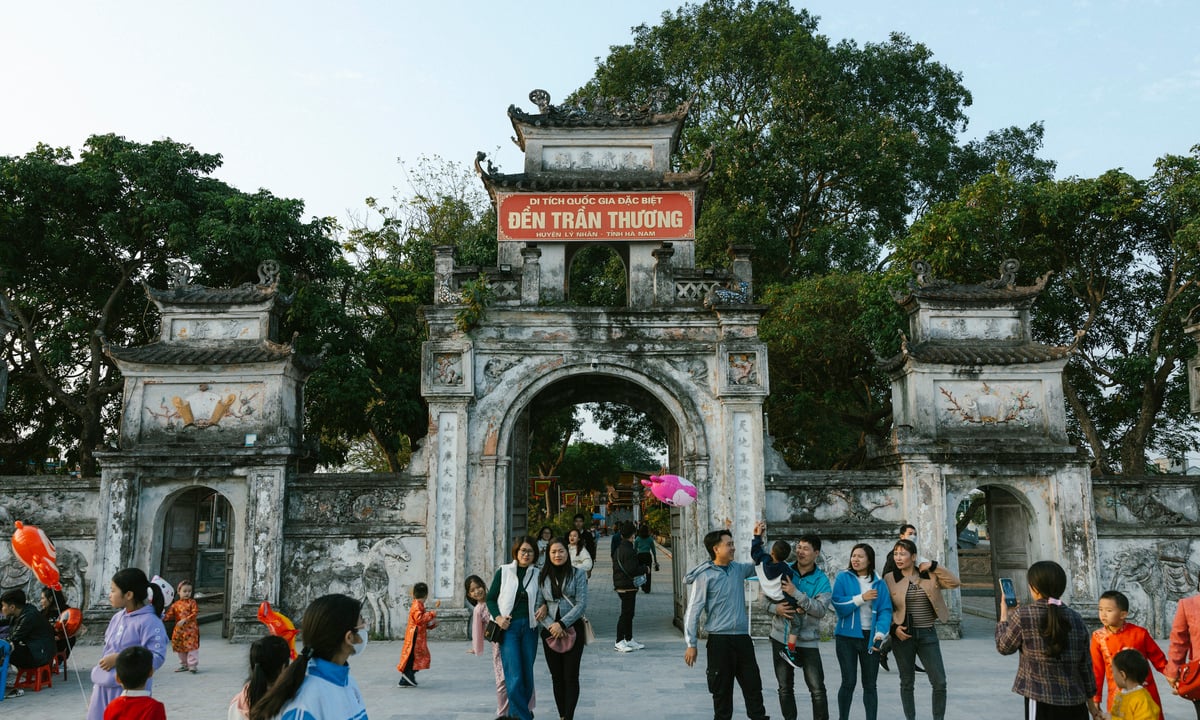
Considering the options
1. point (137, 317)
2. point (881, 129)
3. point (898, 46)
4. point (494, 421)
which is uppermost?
point (898, 46)

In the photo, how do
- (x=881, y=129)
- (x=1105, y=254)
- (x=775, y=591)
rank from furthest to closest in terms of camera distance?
(x=881, y=129) < (x=1105, y=254) < (x=775, y=591)

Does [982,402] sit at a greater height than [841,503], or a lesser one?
greater

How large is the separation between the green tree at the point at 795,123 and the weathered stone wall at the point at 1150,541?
12186mm

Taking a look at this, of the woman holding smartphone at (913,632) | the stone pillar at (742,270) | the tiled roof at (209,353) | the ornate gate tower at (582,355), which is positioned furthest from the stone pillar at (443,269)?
the woman holding smartphone at (913,632)

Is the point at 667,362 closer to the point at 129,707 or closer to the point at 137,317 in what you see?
the point at 129,707

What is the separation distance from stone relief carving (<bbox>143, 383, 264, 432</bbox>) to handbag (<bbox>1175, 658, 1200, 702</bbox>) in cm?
1274

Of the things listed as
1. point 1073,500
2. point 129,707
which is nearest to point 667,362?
point 1073,500

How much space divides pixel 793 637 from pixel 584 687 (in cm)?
349

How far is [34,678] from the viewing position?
10.1m

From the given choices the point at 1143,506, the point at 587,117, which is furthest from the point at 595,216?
the point at 1143,506

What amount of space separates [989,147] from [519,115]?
20898 mm

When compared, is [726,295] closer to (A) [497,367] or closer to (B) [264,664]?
(A) [497,367]

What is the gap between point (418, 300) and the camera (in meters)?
21.4

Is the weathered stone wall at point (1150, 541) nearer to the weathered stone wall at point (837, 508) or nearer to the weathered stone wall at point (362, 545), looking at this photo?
the weathered stone wall at point (837, 508)
